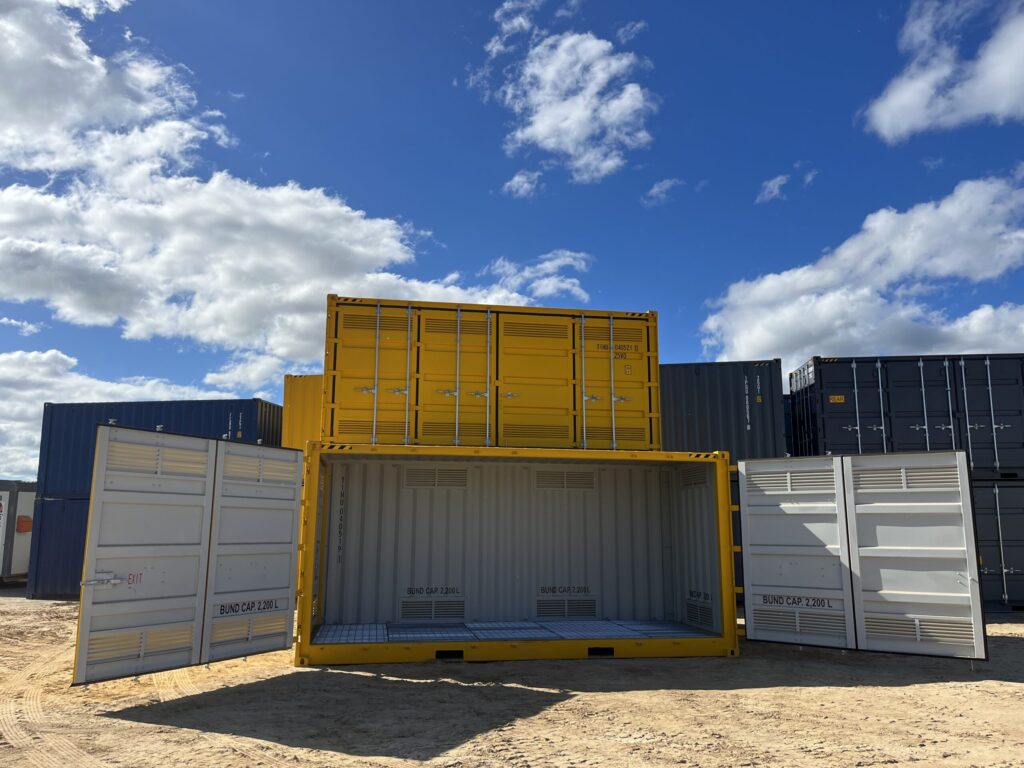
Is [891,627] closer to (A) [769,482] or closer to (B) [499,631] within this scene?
(A) [769,482]

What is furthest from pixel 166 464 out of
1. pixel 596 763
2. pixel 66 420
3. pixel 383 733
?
pixel 66 420

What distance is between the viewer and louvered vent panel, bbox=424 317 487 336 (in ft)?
35.4

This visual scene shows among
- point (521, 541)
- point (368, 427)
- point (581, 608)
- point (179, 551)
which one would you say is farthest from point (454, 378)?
point (179, 551)

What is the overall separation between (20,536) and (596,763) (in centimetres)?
2126

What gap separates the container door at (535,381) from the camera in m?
10.8

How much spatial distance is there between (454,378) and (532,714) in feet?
16.7

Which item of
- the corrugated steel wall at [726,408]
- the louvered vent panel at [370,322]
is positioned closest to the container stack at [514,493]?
the louvered vent panel at [370,322]

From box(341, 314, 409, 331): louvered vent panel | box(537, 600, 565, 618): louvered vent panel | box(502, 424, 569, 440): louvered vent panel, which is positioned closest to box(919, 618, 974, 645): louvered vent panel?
box(537, 600, 565, 618): louvered vent panel

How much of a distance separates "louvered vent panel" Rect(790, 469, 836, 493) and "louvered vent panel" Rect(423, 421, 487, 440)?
14.9 ft

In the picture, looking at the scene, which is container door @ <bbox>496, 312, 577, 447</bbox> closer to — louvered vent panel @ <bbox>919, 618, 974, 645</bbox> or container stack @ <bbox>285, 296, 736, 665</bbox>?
container stack @ <bbox>285, 296, 736, 665</bbox>

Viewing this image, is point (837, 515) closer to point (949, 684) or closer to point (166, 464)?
point (949, 684)

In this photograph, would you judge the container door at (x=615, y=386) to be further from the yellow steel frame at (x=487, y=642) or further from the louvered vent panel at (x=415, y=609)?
the louvered vent panel at (x=415, y=609)

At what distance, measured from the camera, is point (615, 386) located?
11.2 metres

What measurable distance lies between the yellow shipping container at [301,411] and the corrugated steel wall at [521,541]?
5559 millimetres
